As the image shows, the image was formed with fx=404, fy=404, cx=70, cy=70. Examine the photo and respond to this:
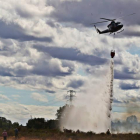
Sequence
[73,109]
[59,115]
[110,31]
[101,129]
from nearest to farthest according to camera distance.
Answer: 1. [110,31]
2. [101,129]
3. [73,109]
4. [59,115]

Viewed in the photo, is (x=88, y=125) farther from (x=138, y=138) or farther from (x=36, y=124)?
(x=138, y=138)

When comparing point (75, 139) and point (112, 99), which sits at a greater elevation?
point (112, 99)

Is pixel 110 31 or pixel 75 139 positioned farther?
pixel 110 31

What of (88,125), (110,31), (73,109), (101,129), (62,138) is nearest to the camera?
(62,138)

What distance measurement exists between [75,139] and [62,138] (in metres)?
2.44

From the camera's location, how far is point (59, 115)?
16700 centimetres

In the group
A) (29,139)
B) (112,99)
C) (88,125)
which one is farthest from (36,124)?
(29,139)

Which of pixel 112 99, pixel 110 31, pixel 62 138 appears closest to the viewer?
pixel 62 138

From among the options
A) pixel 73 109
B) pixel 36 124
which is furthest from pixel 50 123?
pixel 73 109

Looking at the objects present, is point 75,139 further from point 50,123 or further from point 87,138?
point 50,123

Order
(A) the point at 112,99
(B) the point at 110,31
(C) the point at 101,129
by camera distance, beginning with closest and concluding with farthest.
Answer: (B) the point at 110,31 → (A) the point at 112,99 → (C) the point at 101,129

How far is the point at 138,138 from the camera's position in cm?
7731

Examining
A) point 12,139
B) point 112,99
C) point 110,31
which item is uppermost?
point 110,31

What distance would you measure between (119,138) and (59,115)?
300ft
